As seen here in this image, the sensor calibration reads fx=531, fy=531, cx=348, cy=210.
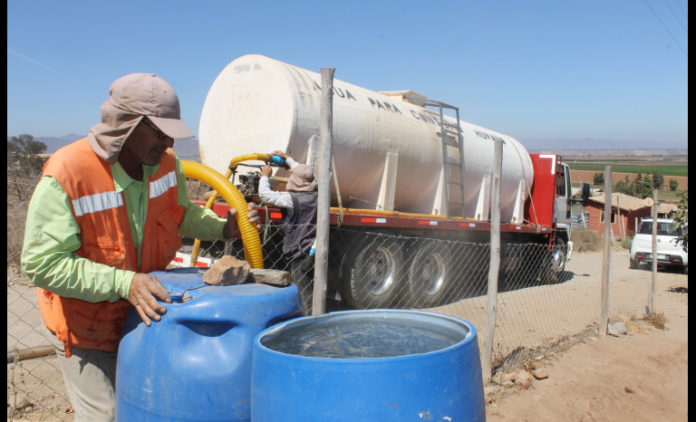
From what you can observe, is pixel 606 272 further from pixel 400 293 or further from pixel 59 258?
pixel 59 258

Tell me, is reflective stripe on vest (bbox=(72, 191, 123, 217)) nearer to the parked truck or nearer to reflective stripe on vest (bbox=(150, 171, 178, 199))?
reflective stripe on vest (bbox=(150, 171, 178, 199))

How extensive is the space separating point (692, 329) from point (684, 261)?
10.6 metres

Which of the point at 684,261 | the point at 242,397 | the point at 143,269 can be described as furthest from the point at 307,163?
the point at 684,261

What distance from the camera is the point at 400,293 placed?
7.49 meters

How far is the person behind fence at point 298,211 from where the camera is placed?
218 inches

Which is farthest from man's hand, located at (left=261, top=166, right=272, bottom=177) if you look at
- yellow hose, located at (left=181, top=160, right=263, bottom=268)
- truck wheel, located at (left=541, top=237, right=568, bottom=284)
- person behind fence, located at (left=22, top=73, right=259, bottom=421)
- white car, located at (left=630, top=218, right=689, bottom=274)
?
white car, located at (left=630, top=218, right=689, bottom=274)

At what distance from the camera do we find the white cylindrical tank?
19.5ft

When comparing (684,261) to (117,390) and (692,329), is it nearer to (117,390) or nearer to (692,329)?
(692,329)

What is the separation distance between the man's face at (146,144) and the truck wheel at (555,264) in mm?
10394

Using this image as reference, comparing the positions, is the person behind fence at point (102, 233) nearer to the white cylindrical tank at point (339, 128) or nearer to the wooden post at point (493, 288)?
the wooden post at point (493, 288)

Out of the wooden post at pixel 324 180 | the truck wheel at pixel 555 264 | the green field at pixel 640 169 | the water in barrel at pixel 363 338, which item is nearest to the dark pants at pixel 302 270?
the wooden post at pixel 324 180

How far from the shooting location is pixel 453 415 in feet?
5.05

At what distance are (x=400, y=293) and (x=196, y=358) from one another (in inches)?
232

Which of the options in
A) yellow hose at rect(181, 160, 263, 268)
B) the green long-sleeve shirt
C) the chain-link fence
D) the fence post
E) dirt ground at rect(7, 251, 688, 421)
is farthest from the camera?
the fence post
